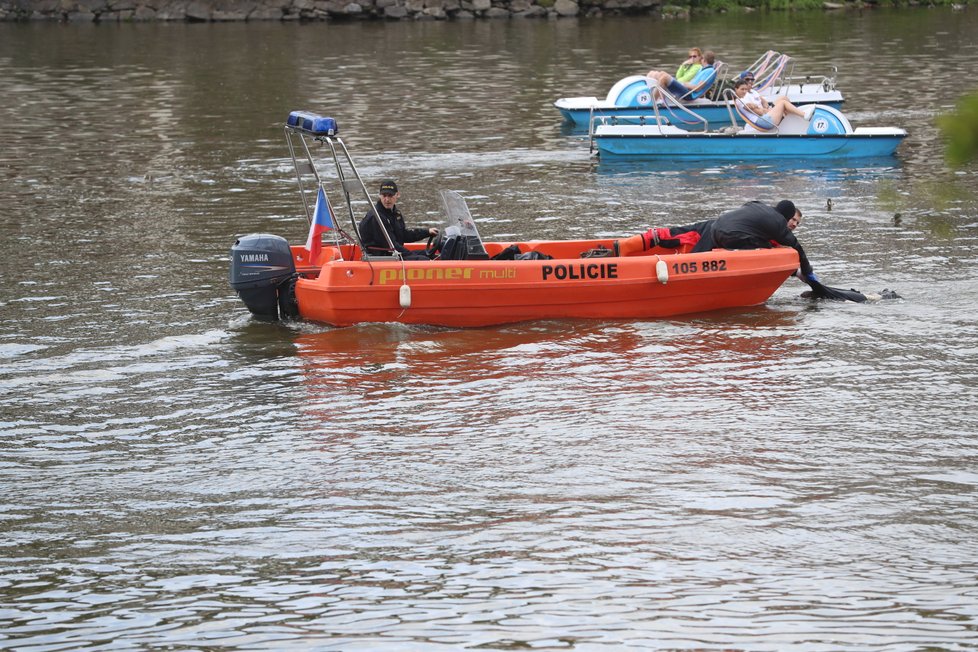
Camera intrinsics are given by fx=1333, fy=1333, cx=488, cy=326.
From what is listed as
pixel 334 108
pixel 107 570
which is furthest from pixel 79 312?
pixel 334 108

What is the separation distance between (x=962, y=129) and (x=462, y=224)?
8.81 meters

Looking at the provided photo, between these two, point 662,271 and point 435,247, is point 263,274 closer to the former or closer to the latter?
point 435,247

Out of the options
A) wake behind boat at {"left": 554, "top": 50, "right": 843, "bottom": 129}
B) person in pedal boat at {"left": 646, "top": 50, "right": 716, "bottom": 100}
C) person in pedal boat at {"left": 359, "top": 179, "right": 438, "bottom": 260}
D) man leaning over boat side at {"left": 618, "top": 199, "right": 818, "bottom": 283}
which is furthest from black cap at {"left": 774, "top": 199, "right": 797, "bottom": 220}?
person in pedal boat at {"left": 646, "top": 50, "right": 716, "bottom": 100}

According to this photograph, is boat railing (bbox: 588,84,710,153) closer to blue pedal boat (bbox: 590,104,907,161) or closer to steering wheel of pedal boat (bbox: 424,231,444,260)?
blue pedal boat (bbox: 590,104,907,161)

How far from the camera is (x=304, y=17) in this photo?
4906 centimetres

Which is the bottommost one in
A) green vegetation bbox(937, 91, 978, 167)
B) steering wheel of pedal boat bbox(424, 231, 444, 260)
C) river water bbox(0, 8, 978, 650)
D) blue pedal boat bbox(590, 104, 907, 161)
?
river water bbox(0, 8, 978, 650)

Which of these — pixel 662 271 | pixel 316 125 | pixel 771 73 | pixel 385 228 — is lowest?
pixel 662 271

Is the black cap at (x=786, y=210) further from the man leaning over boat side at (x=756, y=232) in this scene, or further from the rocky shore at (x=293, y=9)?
the rocky shore at (x=293, y=9)

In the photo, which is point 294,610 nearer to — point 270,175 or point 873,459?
point 873,459

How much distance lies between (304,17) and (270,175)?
1220 inches

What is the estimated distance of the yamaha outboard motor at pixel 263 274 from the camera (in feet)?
38.0

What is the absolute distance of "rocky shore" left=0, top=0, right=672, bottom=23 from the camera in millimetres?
48594

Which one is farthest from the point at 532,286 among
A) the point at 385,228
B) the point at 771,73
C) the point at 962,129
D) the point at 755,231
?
the point at 771,73

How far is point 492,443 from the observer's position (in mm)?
8906
